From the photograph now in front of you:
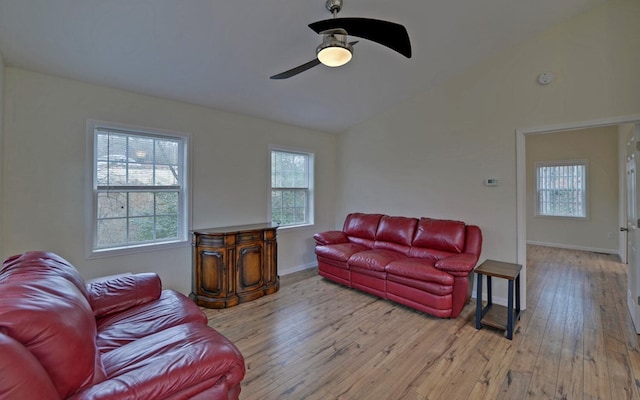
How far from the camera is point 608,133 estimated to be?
19.3ft

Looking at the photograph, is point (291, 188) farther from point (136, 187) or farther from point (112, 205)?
point (112, 205)

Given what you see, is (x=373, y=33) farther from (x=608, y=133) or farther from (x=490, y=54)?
(x=608, y=133)

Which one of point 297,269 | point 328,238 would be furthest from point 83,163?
point 297,269

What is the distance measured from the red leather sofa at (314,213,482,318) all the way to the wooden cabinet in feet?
3.51

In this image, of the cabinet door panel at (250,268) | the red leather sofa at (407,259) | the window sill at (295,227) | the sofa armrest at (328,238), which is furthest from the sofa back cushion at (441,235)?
the cabinet door panel at (250,268)

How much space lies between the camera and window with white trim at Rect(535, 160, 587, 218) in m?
6.32

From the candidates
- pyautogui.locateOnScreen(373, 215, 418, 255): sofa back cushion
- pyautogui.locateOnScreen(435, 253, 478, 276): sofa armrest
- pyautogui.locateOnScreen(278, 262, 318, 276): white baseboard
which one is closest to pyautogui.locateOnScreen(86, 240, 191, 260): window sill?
pyautogui.locateOnScreen(278, 262, 318, 276): white baseboard

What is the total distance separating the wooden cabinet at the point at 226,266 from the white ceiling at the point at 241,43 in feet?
5.55

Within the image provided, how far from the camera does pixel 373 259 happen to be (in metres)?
3.57

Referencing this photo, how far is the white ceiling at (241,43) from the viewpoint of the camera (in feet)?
7.13

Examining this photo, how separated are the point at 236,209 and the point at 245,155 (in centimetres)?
79

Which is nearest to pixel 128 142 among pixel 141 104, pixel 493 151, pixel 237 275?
pixel 141 104

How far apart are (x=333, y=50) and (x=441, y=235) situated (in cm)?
268

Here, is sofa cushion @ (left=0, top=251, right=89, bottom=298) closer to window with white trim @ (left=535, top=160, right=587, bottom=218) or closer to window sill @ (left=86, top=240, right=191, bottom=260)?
window sill @ (left=86, top=240, right=191, bottom=260)
